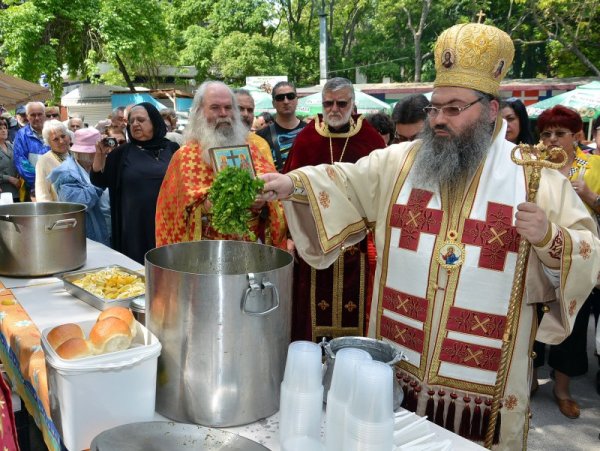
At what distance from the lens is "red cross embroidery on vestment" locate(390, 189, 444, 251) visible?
2330 mm

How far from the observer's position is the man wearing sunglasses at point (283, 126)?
18.1ft

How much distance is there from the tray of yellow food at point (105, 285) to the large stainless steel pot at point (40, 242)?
4.1 inches

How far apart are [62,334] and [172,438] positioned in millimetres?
475

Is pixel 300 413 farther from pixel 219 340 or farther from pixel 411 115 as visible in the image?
pixel 411 115

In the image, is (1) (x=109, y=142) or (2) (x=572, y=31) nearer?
(1) (x=109, y=142)

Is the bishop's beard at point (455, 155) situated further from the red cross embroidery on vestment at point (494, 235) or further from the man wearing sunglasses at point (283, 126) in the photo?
the man wearing sunglasses at point (283, 126)

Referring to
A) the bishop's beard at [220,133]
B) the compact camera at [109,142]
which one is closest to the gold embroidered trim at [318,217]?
the bishop's beard at [220,133]

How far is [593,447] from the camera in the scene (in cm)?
366

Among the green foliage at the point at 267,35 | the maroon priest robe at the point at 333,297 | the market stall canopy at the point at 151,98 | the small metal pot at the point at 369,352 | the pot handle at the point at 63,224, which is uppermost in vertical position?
the green foliage at the point at 267,35

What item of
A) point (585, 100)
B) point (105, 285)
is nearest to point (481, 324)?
point (105, 285)

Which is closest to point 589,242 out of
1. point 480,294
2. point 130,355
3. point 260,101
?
point 480,294

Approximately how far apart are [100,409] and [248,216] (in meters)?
1.14

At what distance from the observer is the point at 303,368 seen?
1345mm

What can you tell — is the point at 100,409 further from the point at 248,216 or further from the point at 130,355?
the point at 248,216
